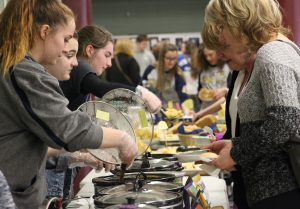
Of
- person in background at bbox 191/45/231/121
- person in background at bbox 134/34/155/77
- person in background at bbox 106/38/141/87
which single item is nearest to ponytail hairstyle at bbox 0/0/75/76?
person in background at bbox 191/45/231/121

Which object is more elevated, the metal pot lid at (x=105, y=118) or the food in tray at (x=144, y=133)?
the metal pot lid at (x=105, y=118)

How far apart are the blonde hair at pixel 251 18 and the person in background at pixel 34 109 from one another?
512mm

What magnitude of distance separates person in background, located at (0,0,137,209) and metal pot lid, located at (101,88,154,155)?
507 millimetres

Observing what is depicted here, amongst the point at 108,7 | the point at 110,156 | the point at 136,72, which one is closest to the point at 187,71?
the point at 136,72

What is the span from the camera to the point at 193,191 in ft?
5.85

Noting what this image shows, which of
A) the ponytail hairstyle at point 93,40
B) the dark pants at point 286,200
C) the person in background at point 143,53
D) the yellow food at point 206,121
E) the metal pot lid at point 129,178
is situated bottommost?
the person in background at point 143,53

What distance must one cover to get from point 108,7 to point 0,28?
37.6ft

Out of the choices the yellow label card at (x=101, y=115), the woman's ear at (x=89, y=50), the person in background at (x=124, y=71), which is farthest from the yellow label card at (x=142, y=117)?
the person in background at (x=124, y=71)

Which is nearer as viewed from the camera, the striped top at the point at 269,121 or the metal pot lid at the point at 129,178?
the striped top at the point at 269,121

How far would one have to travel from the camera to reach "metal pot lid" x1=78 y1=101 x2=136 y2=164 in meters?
1.80

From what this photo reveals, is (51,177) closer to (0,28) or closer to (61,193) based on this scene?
(61,193)

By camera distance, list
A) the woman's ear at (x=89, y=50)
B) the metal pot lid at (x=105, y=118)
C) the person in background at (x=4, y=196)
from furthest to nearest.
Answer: the woman's ear at (x=89, y=50), the metal pot lid at (x=105, y=118), the person in background at (x=4, y=196)

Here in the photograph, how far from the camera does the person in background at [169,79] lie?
606cm

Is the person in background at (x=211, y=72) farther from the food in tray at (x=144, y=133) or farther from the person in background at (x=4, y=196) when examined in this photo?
the person in background at (x=4, y=196)
